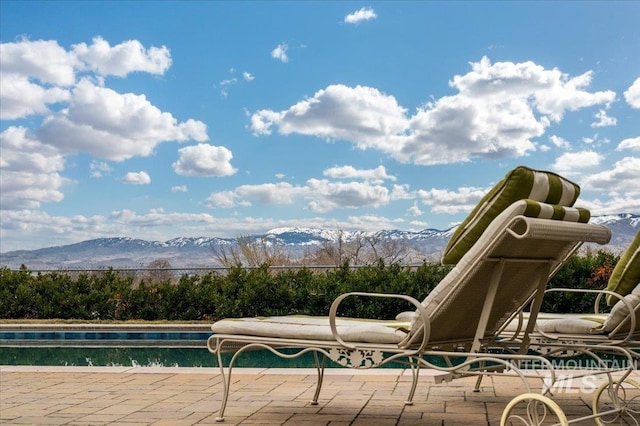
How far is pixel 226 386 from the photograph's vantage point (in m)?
3.68

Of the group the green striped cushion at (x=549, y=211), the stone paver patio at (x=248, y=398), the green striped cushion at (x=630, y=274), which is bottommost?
the stone paver patio at (x=248, y=398)

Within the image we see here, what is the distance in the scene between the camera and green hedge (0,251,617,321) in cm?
877

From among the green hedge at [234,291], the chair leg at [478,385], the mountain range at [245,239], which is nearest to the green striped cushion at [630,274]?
the mountain range at [245,239]

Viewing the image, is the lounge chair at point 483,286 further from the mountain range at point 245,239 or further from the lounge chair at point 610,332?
the mountain range at point 245,239

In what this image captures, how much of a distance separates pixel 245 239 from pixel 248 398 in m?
14.1

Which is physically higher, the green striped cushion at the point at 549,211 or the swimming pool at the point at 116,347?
the green striped cushion at the point at 549,211

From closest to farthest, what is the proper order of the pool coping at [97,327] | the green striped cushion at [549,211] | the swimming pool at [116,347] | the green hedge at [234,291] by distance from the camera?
the green striped cushion at [549,211], the swimming pool at [116,347], the green hedge at [234,291], the pool coping at [97,327]

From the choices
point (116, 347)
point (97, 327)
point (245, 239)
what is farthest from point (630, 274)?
point (245, 239)

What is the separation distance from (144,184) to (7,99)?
11102 millimetres

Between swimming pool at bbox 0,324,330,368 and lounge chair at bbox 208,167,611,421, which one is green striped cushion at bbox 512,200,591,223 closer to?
lounge chair at bbox 208,167,611,421

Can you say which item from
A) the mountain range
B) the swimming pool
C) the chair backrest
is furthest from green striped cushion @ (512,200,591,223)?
the swimming pool

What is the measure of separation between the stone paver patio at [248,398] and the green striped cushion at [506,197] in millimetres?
954

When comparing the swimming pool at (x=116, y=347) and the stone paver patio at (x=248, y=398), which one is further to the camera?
the swimming pool at (x=116, y=347)

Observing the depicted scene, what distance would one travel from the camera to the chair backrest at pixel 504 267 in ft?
9.19
